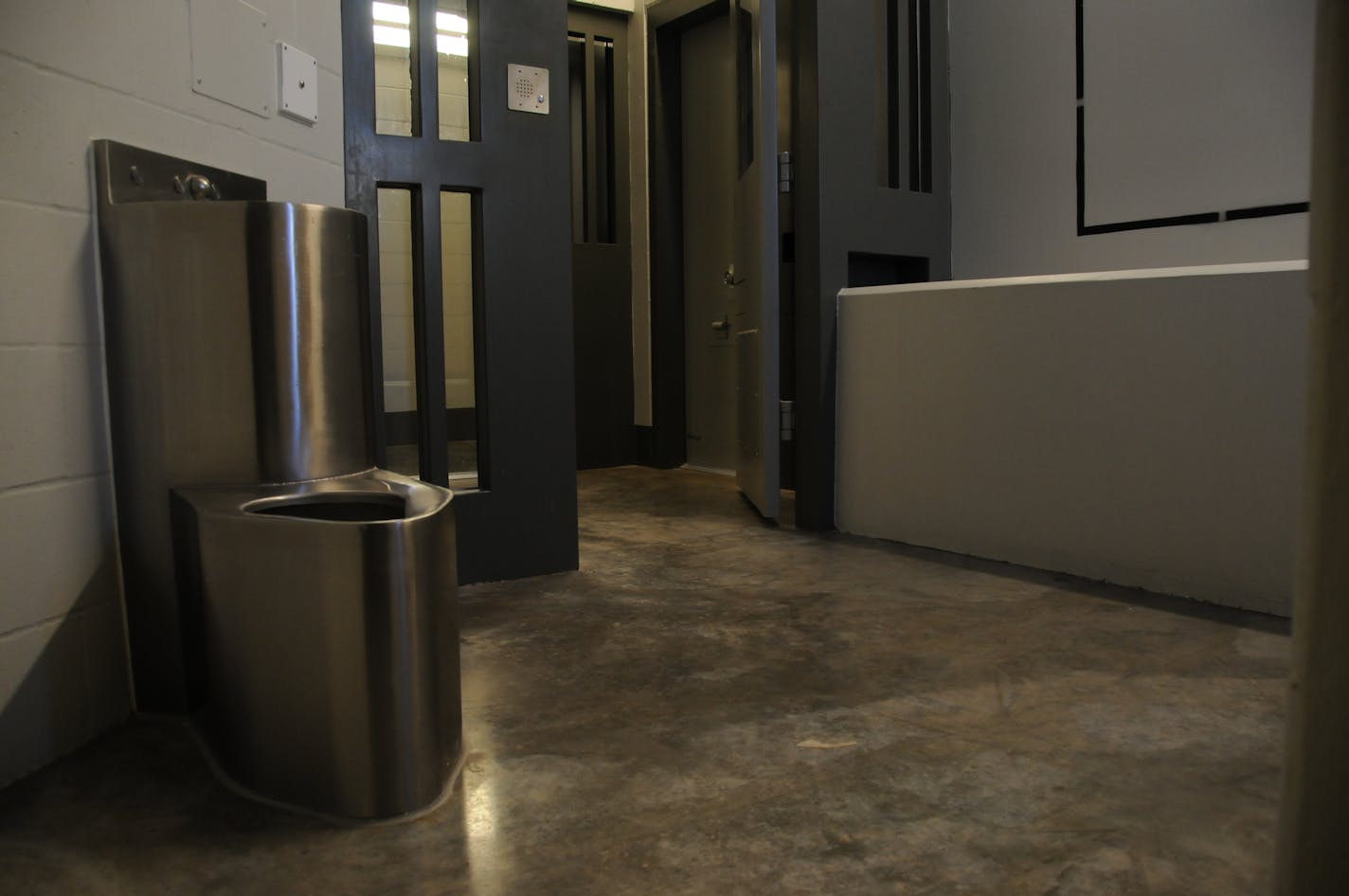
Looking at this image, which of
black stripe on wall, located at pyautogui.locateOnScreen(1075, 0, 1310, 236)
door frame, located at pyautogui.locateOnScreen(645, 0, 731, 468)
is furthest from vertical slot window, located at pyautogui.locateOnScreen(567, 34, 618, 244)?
black stripe on wall, located at pyautogui.locateOnScreen(1075, 0, 1310, 236)

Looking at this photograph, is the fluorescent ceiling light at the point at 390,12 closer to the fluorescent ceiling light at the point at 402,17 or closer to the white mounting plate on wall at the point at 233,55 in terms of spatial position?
the fluorescent ceiling light at the point at 402,17

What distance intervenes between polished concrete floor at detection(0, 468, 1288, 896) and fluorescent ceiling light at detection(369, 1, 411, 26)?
112 inches

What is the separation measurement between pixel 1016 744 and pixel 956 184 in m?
2.10

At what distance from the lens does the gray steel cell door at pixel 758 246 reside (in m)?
2.76

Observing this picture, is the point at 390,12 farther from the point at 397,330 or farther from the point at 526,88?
the point at 526,88

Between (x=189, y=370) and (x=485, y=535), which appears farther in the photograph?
(x=485, y=535)

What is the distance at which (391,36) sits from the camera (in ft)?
13.2

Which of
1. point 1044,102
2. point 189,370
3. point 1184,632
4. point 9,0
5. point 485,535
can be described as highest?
point 1044,102

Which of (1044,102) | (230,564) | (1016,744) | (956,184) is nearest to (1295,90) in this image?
(1044,102)

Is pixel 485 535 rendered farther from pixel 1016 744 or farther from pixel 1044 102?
pixel 1044 102

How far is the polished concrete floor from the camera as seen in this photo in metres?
0.98

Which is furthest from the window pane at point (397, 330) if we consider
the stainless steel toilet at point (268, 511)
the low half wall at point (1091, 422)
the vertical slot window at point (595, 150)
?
the stainless steel toilet at point (268, 511)

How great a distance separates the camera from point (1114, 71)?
2543 mm

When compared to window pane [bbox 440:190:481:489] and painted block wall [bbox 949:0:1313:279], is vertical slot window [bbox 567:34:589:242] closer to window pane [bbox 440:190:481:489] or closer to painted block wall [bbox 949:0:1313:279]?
window pane [bbox 440:190:481:489]
